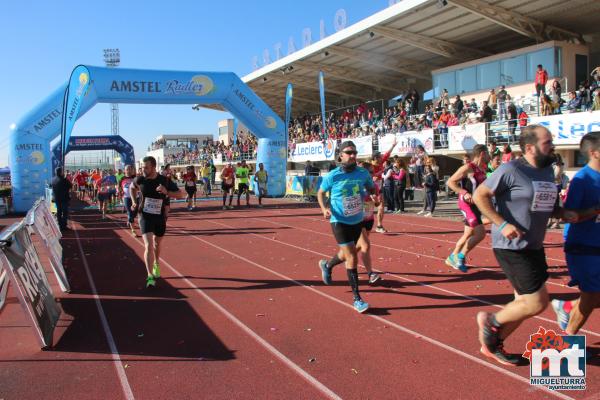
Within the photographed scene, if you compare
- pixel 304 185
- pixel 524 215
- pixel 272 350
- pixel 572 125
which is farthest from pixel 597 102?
pixel 272 350

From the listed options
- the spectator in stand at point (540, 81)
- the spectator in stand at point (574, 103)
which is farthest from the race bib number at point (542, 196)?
the spectator in stand at point (540, 81)

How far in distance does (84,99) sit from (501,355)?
17513mm

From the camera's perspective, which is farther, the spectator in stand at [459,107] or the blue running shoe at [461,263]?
the spectator in stand at [459,107]

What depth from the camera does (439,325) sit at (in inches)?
192

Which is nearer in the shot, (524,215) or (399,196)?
(524,215)

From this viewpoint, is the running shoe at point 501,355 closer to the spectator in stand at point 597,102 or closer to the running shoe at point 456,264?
the running shoe at point 456,264

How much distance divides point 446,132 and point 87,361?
18616mm

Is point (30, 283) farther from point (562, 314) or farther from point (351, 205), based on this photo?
point (562, 314)

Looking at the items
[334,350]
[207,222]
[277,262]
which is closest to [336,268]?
[277,262]

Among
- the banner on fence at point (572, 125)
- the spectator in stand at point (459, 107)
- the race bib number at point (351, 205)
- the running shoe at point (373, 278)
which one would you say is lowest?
the running shoe at point (373, 278)

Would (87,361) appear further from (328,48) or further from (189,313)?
(328,48)

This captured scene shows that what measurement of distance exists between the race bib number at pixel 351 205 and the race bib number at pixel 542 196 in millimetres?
2201

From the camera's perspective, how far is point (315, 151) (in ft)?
92.7

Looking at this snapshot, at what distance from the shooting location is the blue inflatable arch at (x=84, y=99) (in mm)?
17109
